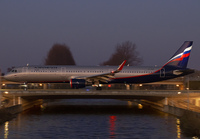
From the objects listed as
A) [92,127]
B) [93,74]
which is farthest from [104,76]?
[92,127]

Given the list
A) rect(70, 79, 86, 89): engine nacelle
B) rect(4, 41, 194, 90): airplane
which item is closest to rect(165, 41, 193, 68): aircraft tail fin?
rect(4, 41, 194, 90): airplane

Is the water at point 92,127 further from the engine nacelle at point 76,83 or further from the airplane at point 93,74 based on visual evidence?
the airplane at point 93,74

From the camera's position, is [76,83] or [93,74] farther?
[93,74]

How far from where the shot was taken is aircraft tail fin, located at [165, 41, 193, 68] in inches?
2921

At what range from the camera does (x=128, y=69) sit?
7194 cm

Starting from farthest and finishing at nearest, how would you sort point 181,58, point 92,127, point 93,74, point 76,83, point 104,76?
point 181,58 < point 93,74 < point 104,76 < point 76,83 < point 92,127

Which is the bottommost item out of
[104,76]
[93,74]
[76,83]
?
[76,83]

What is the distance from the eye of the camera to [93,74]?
70375 millimetres

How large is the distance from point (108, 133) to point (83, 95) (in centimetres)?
2350

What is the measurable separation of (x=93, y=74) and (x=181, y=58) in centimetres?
1780

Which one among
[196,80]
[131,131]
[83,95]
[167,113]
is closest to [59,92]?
[83,95]

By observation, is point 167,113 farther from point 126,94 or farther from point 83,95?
point 83,95

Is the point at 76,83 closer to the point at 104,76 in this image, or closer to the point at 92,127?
the point at 104,76

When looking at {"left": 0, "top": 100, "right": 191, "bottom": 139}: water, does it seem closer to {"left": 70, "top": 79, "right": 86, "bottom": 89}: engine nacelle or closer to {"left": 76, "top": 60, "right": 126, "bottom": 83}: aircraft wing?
{"left": 70, "top": 79, "right": 86, "bottom": 89}: engine nacelle
